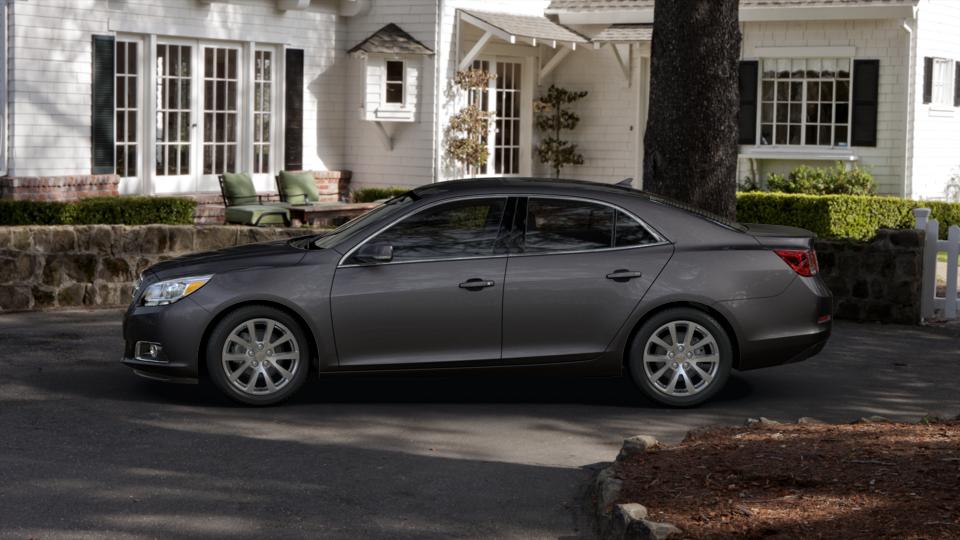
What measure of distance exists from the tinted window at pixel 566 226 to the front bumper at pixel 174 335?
214 centimetres

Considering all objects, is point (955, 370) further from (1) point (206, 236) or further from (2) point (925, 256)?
(1) point (206, 236)

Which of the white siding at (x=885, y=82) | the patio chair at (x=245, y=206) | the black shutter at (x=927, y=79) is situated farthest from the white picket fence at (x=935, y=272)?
the black shutter at (x=927, y=79)

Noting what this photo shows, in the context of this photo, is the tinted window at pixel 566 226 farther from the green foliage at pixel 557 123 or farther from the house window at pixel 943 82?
the green foliage at pixel 557 123

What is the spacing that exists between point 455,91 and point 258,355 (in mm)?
15347

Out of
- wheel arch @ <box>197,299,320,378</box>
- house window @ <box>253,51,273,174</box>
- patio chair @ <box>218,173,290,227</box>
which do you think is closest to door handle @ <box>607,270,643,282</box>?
wheel arch @ <box>197,299,320,378</box>

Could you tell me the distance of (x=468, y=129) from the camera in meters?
23.8

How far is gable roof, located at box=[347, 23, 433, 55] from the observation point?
2308 centimetres

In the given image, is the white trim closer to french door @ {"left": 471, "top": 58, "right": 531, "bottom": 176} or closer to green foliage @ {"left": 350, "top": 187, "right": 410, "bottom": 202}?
french door @ {"left": 471, "top": 58, "right": 531, "bottom": 176}

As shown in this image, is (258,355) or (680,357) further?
(680,357)

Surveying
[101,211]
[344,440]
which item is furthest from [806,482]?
[101,211]

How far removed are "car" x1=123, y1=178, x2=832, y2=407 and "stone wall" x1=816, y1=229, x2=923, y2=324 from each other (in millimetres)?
4311

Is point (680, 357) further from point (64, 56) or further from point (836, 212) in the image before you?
point (836, 212)

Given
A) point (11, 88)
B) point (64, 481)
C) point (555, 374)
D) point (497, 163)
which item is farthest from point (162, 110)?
point (64, 481)

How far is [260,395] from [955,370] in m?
5.36
